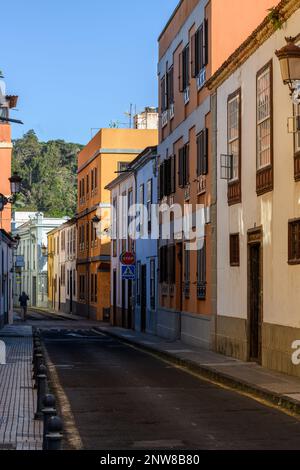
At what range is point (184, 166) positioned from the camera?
1236 inches

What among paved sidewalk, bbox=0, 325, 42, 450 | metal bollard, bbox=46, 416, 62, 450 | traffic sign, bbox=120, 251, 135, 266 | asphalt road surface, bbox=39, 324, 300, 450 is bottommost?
asphalt road surface, bbox=39, 324, 300, 450

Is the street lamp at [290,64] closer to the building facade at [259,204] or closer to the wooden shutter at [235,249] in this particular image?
the building facade at [259,204]

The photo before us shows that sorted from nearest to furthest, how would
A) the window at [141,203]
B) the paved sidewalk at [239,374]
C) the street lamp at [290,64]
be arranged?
the street lamp at [290,64] → the paved sidewalk at [239,374] → the window at [141,203]

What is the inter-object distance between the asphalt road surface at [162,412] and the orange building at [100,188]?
35367 mm

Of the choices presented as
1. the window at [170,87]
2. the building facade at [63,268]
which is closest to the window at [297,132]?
the window at [170,87]

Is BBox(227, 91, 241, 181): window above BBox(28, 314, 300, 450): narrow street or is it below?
above

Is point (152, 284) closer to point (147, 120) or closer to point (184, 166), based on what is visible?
point (184, 166)

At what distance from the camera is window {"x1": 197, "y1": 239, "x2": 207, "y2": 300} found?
28016 mm

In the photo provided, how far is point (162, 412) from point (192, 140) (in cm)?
1694

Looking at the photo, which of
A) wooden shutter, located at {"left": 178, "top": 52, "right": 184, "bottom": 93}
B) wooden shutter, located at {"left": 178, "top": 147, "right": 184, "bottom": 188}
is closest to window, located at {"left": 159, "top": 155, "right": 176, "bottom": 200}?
wooden shutter, located at {"left": 178, "top": 147, "right": 184, "bottom": 188}

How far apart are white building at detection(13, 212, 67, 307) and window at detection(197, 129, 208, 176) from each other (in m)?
62.2

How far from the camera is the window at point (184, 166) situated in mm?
31031

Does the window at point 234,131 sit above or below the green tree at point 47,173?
below

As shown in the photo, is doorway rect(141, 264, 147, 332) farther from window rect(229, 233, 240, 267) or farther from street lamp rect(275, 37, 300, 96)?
street lamp rect(275, 37, 300, 96)
